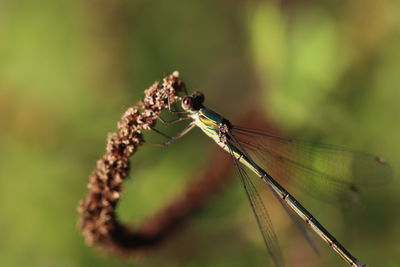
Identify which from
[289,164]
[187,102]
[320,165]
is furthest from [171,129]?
[320,165]

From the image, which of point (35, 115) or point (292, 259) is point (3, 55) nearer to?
point (35, 115)

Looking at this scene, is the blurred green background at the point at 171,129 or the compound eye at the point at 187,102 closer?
the compound eye at the point at 187,102

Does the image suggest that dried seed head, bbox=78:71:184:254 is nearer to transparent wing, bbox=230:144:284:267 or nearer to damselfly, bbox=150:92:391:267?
damselfly, bbox=150:92:391:267

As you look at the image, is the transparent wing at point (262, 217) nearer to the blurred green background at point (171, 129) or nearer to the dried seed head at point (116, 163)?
the blurred green background at point (171, 129)

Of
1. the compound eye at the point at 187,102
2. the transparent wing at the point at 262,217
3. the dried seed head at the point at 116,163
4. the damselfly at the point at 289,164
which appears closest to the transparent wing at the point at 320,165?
the damselfly at the point at 289,164

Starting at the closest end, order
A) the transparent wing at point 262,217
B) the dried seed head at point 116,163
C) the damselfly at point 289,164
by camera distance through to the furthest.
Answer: the dried seed head at point 116,163 < the transparent wing at point 262,217 < the damselfly at point 289,164

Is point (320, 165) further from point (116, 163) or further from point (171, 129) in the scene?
point (116, 163)
